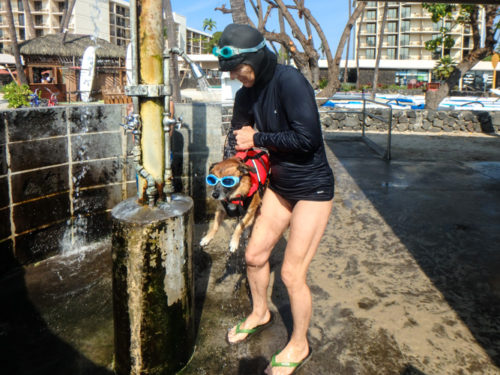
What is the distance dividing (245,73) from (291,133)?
0.44 m

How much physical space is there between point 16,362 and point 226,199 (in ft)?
5.52

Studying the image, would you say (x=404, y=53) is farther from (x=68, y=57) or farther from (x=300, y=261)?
(x=300, y=261)

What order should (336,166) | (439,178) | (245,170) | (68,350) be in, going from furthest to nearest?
1. (336,166)
2. (439,178)
3. (68,350)
4. (245,170)

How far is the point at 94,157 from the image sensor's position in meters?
4.46

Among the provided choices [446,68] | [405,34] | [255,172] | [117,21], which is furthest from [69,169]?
[117,21]

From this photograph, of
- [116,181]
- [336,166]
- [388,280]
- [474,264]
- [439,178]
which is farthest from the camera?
[336,166]

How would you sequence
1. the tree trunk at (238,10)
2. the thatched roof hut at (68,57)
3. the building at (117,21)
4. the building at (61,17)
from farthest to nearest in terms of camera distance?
the building at (117,21) → the building at (61,17) → the thatched roof hut at (68,57) → the tree trunk at (238,10)

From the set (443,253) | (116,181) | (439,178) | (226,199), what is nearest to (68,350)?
(226,199)

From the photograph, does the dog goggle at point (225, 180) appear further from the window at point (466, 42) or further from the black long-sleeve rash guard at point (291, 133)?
the window at point (466, 42)

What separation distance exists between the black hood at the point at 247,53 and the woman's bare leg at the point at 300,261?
809 millimetres

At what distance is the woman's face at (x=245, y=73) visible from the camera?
2350mm

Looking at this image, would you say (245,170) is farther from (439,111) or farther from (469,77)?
(469,77)

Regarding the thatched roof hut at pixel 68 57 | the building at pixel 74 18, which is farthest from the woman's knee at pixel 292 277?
the building at pixel 74 18

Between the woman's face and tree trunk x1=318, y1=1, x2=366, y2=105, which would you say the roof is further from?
the woman's face
